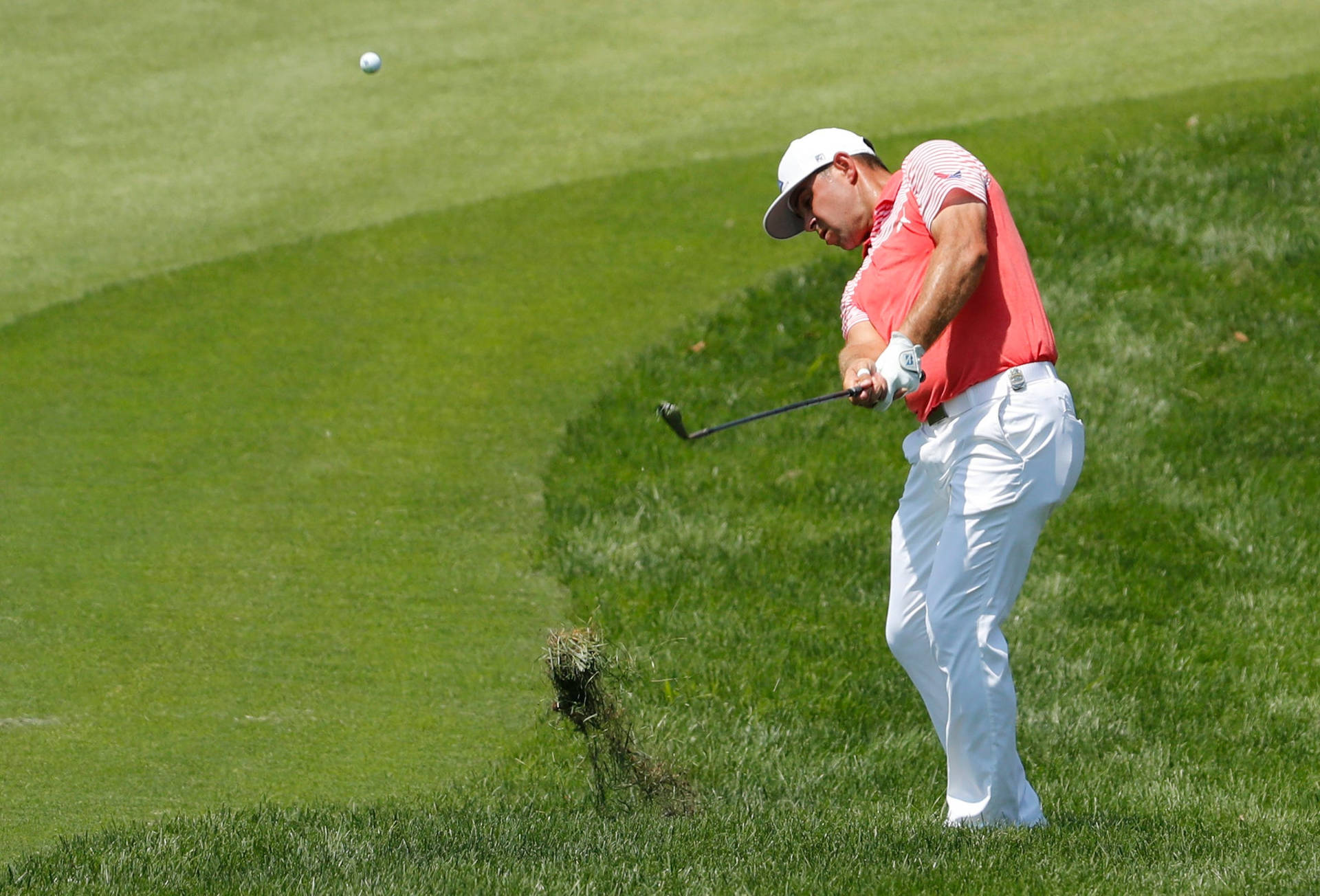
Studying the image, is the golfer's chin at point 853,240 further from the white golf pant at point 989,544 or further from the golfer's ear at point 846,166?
the white golf pant at point 989,544

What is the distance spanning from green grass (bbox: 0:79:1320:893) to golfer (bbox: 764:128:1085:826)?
0.36 metres

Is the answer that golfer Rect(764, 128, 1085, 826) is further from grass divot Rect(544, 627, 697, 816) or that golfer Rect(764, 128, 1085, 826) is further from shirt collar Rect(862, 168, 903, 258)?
grass divot Rect(544, 627, 697, 816)

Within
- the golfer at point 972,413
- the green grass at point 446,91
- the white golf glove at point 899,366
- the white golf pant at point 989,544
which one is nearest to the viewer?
the white golf glove at point 899,366

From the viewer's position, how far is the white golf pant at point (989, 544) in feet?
16.3

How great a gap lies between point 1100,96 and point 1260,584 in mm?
5863

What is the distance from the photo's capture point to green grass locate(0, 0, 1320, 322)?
11391 mm

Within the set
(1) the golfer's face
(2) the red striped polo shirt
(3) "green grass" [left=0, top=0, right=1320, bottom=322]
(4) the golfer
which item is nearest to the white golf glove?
(4) the golfer

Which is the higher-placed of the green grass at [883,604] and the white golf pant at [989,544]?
the white golf pant at [989,544]

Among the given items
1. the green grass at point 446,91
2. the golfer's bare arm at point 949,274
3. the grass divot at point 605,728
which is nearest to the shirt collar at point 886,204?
the golfer's bare arm at point 949,274

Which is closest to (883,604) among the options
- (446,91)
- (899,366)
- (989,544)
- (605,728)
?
(605,728)

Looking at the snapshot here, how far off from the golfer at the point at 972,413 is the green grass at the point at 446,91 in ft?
22.4

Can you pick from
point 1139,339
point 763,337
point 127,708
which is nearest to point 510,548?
point 127,708

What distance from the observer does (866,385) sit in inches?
186

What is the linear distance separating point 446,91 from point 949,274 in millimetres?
8907
